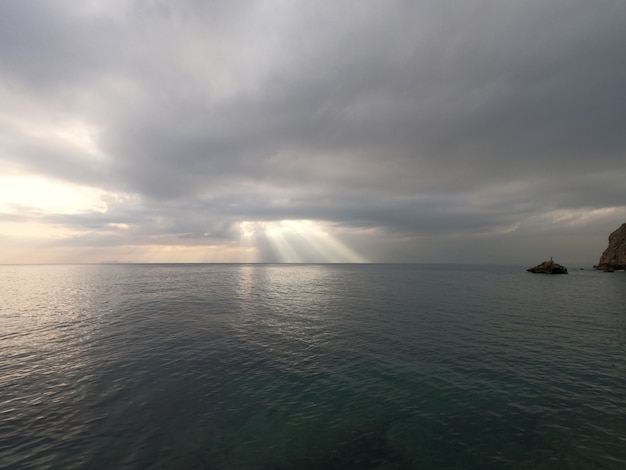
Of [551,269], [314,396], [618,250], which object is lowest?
[314,396]

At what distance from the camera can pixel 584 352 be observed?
30.8 metres

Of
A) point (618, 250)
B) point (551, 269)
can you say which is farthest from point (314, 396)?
point (618, 250)

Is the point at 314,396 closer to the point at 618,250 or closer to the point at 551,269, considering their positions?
the point at 551,269

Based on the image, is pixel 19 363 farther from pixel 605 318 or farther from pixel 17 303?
pixel 605 318

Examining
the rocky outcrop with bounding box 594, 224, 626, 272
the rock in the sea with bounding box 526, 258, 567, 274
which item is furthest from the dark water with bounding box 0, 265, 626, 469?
the rocky outcrop with bounding box 594, 224, 626, 272

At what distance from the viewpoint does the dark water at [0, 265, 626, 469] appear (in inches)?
590

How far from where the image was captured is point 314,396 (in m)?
21.3

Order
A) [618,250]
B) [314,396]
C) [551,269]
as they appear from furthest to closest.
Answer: [618,250], [551,269], [314,396]

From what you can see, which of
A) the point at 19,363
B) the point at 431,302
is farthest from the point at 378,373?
the point at 431,302

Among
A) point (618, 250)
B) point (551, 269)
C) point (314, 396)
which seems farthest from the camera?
→ point (618, 250)

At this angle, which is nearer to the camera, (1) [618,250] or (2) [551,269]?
(2) [551,269]

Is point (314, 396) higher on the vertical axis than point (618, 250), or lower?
lower

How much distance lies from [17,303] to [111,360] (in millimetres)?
66834

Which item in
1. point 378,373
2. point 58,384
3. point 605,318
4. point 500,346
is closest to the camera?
point 58,384
